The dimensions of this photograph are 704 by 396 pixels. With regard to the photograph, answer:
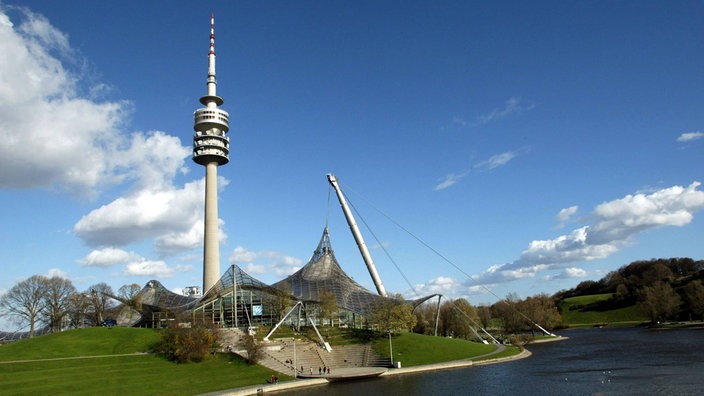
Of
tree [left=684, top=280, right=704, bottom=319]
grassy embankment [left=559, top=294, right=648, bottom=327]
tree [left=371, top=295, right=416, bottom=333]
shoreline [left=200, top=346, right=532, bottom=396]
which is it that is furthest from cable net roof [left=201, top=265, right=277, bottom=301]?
grassy embankment [left=559, top=294, right=648, bottom=327]

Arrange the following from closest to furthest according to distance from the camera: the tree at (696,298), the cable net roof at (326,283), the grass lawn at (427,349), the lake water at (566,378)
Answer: the lake water at (566,378) → the grass lawn at (427,349) → the cable net roof at (326,283) → the tree at (696,298)

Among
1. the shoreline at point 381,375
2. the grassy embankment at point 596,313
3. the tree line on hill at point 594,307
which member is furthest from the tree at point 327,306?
the grassy embankment at point 596,313

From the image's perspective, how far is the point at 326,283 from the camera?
91000mm

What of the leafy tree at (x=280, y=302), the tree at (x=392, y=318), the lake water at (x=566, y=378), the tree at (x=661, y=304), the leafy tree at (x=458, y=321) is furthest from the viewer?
the tree at (x=661, y=304)

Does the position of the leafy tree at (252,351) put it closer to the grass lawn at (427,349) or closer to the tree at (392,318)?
the grass lawn at (427,349)

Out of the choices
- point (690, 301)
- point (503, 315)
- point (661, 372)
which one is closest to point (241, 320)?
point (661, 372)

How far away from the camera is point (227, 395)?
4044 cm

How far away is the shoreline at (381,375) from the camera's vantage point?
4253 centimetres

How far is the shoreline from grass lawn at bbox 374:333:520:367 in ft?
7.64

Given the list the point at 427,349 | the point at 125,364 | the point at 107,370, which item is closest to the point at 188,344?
the point at 125,364

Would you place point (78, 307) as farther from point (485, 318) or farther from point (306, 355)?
point (485, 318)

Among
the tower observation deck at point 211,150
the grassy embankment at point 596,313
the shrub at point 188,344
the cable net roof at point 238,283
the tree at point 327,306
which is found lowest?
the grassy embankment at point 596,313

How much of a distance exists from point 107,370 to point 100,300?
158ft

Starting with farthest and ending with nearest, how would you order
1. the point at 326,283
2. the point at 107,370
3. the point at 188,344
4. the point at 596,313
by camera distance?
the point at 596,313
the point at 326,283
the point at 188,344
the point at 107,370
